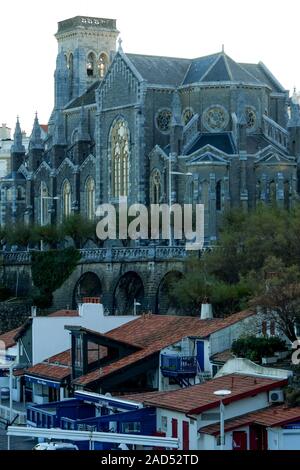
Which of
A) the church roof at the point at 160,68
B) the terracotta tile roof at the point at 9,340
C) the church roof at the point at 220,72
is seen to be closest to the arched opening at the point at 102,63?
the church roof at the point at 160,68

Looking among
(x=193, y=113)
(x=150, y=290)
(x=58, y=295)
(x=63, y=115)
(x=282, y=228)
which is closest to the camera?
(x=282, y=228)

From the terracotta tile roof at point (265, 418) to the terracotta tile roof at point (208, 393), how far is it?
503 mm

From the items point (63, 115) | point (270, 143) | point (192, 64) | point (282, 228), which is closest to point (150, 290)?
point (282, 228)

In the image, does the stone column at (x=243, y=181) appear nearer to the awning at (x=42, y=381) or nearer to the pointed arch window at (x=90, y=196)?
the pointed arch window at (x=90, y=196)

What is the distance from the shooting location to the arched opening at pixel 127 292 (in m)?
87.6

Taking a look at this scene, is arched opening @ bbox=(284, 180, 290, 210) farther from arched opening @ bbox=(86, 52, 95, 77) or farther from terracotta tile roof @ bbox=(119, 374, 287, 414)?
terracotta tile roof @ bbox=(119, 374, 287, 414)

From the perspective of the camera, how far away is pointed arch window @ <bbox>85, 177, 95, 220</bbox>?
111500 millimetres

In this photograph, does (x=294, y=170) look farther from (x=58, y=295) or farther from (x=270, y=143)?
(x=58, y=295)

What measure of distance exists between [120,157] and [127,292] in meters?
21.9

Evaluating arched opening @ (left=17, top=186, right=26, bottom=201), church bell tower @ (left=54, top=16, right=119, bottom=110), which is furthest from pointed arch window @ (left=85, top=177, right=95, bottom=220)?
church bell tower @ (left=54, top=16, right=119, bottom=110)

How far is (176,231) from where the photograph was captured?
9312 cm

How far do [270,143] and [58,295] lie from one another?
20.4 meters

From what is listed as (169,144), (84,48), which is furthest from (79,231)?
(84,48)

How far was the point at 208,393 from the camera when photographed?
3972 cm
